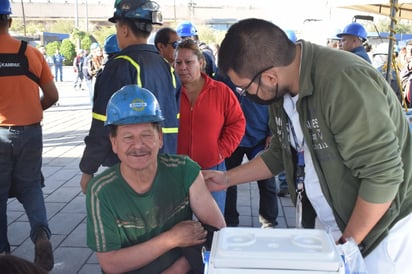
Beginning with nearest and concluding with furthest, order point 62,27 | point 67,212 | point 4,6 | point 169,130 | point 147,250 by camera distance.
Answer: point 147,250 → point 169,130 → point 4,6 → point 67,212 → point 62,27

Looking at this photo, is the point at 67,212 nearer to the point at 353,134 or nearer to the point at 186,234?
the point at 186,234

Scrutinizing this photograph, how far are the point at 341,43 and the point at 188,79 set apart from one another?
2.52 metres

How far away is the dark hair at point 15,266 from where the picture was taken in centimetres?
106

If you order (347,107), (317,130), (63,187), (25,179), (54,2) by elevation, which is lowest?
(63,187)

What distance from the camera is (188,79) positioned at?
2906mm

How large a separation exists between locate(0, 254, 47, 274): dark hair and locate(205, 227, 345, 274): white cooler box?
47 cm

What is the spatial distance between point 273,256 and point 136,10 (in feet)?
6.18

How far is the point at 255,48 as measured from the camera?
1.41 metres

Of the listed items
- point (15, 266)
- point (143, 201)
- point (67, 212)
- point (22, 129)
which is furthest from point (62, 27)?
point (15, 266)

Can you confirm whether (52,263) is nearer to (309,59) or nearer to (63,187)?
(63,187)

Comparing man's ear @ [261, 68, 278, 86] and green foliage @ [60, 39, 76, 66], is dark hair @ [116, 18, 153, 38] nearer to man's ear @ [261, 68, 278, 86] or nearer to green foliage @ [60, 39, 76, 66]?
man's ear @ [261, 68, 278, 86]

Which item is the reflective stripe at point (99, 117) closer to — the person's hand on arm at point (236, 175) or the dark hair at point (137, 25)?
the dark hair at point (137, 25)

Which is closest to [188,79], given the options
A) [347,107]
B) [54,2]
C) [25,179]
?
[25,179]

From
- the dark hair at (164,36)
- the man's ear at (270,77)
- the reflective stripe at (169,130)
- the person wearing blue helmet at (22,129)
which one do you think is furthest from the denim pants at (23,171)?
the man's ear at (270,77)
